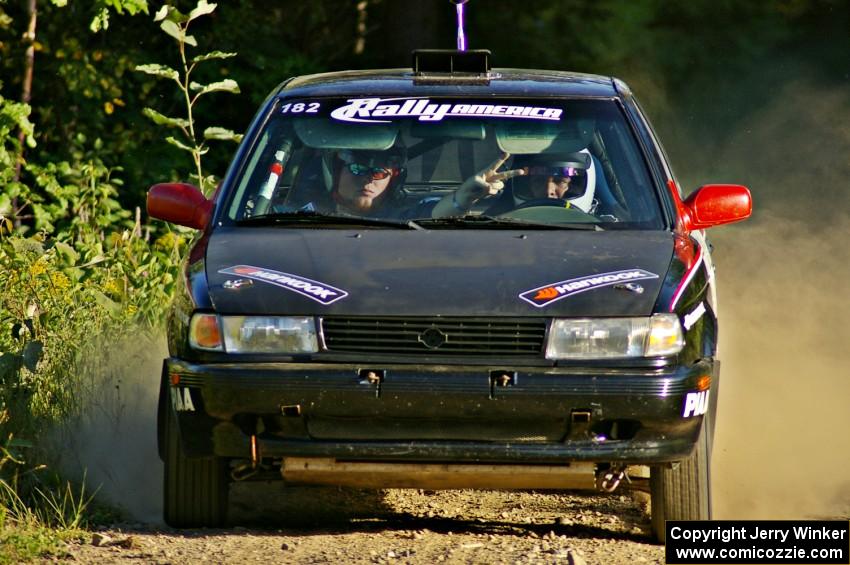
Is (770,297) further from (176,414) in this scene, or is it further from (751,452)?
(176,414)

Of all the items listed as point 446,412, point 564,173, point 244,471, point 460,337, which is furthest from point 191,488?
point 564,173

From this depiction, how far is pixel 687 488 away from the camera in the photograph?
543 cm

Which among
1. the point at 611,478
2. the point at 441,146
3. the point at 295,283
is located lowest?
the point at 611,478

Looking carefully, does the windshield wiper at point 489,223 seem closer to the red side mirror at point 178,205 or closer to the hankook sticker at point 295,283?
the hankook sticker at point 295,283

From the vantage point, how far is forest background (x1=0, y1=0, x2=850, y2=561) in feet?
29.6

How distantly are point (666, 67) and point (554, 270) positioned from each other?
1058cm

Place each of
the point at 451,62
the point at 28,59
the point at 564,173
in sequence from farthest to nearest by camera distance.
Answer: the point at 28,59
the point at 451,62
the point at 564,173

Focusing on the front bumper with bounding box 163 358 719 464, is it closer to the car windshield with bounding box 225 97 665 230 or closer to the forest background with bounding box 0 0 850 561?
the car windshield with bounding box 225 97 665 230

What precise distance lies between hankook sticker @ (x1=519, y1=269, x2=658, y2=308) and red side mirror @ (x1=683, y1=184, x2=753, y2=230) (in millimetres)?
754

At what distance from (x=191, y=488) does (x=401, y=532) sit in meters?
0.77

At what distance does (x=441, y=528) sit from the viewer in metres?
5.76

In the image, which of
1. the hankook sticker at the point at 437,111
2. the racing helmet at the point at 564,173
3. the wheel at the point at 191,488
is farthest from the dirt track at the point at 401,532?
the hankook sticker at the point at 437,111

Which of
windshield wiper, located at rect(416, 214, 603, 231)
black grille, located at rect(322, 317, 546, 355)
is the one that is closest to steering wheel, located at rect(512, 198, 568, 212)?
windshield wiper, located at rect(416, 214, 603, 231)

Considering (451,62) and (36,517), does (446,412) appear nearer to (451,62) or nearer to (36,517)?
(36,517)
